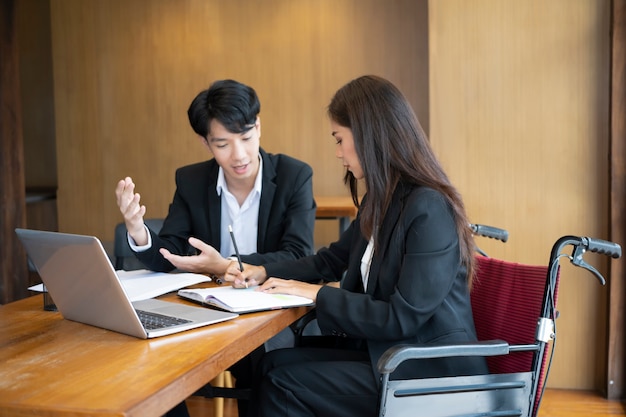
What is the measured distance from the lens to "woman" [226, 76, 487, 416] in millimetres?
1893

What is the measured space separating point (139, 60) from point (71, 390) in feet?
15.3

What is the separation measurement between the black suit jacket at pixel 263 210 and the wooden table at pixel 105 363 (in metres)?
0.92

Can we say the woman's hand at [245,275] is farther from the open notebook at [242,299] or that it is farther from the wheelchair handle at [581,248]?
the wheelchair handle at [581,248]

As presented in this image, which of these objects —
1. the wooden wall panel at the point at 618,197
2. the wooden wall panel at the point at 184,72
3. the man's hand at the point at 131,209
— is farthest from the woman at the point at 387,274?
the wooden wall panel at the point at 184,72

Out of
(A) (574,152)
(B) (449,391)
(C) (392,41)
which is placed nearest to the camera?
(B) (449,391)

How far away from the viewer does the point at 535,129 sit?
→ 367 cm

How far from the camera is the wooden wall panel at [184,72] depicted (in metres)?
5.23

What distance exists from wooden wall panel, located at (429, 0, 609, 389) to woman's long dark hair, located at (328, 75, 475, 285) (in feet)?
5.80

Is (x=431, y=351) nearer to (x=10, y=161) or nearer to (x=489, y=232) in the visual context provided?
(x=489, y=232)

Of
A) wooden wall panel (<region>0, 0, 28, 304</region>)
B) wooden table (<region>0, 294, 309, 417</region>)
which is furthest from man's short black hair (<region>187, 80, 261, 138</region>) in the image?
wooden wall panel (<region>0, 0, 28, 304</region>)

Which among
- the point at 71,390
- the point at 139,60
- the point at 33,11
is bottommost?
the point at 71,390

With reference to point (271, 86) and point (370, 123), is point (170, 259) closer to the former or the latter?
point (370, 123)

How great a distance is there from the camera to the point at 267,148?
545cm

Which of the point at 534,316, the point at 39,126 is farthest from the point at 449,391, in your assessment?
the point at 39,126
